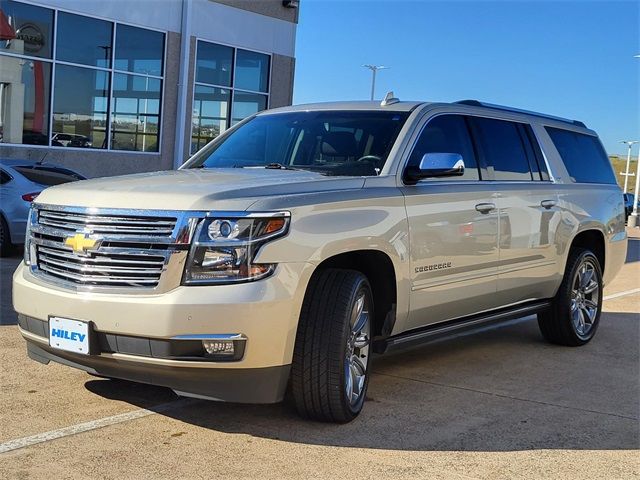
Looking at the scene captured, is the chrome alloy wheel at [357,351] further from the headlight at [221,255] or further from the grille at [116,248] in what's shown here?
the grille at [116,248]

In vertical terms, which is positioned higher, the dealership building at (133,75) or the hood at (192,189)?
the dealership building at (133,75)

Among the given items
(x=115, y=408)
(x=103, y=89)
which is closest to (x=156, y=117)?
(x=103, y=89)

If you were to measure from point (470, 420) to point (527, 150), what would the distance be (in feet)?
8.82

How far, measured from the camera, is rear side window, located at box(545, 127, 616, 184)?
736cm

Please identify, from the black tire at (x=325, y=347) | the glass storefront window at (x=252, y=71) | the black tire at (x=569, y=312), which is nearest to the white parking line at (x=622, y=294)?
the black tire at (x=569, y=312)

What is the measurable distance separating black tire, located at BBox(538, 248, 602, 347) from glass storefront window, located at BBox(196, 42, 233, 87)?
593 inches

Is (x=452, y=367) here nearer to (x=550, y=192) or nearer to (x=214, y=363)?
(x=550, y=192)

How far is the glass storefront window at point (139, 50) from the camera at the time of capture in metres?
18.9

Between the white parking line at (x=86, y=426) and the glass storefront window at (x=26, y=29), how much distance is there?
13626 mm

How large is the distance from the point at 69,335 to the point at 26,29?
14213mm

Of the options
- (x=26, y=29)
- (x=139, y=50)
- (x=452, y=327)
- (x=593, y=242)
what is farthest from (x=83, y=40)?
(x=452, y=327)

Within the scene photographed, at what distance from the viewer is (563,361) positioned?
678cm

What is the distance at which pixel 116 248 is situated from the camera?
14.0 ft

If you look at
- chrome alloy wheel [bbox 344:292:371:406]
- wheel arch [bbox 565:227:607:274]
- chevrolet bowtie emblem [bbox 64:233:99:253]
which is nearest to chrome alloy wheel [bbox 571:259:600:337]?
wheel arch [bbox 565:227:607:274]
